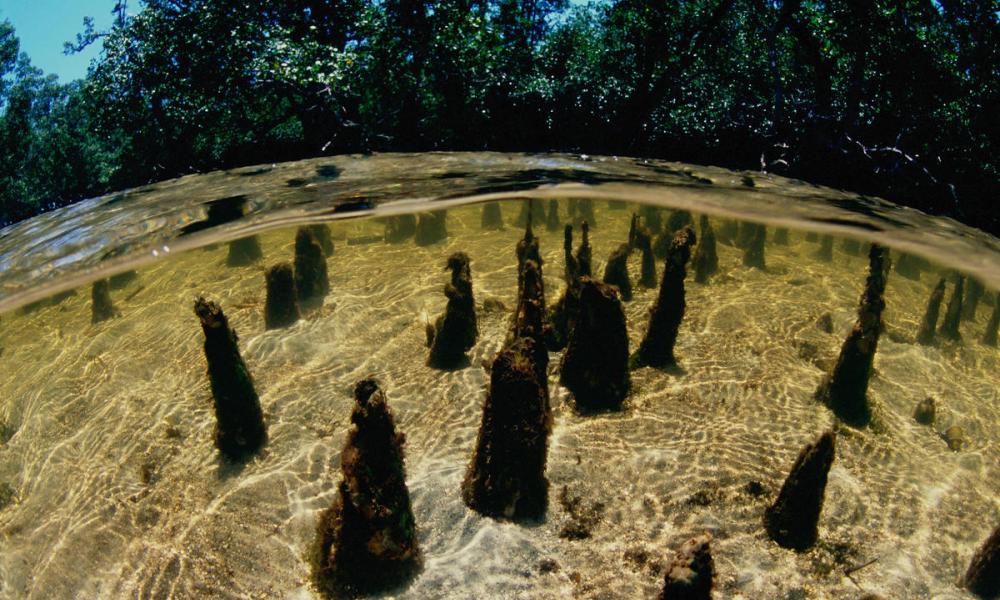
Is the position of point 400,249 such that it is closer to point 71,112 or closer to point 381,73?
point 381,73

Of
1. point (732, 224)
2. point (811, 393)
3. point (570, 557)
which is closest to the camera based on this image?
point (570, 557)

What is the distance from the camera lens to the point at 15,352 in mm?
13531

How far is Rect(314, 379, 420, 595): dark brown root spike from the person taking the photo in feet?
17.8

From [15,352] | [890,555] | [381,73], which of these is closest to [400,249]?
[381,73]

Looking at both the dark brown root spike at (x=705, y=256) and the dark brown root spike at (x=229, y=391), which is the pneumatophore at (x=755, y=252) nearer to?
the dark brown root spike at (x=705, y=256)

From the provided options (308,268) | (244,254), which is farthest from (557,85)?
(244,254)

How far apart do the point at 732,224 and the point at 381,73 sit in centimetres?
1204

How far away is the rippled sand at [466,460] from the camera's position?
651 centimetres

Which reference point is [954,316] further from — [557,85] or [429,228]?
[429,228]

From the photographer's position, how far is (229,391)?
7902 mm

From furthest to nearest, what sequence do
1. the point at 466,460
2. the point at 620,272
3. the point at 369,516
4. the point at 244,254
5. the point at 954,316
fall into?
the point at 244,254
the point at 954,316
the point at 620,272
the point at 466,460
the point at 369,516

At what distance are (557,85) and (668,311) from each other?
30.0 feet

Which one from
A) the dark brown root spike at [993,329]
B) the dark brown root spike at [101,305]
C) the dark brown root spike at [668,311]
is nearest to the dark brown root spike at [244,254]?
the dark brown root spike at [101,305]

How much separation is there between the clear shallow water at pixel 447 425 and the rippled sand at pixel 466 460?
1.5 inches
